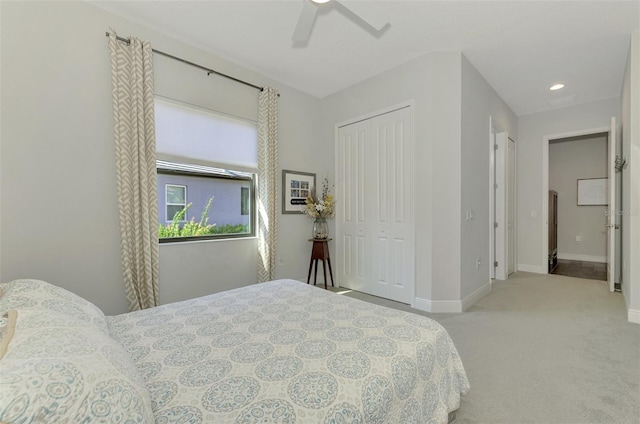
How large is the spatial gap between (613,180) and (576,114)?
1.70 m

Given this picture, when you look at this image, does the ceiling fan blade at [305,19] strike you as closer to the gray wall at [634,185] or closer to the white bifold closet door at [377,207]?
the white bifold closet door at [377,207]

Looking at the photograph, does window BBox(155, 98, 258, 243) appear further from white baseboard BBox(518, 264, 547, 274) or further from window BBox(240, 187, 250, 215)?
white baseboard BBox(518, 264, 547, 274)

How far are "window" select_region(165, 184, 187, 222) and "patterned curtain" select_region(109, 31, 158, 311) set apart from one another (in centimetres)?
30

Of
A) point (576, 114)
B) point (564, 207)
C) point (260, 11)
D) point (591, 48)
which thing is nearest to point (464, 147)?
point (591, 48)

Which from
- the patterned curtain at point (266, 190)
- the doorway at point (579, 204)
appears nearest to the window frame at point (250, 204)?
the patterned curtain at point (266, 190)

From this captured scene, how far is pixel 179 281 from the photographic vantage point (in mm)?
2869

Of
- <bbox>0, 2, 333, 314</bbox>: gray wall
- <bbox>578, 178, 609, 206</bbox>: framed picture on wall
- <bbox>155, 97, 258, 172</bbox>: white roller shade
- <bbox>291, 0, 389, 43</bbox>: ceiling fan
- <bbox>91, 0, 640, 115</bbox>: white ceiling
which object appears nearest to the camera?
<bbox>291, 0, 389, 43</bbox>: ceiling fan

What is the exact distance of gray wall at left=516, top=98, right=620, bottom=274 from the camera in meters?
4.63

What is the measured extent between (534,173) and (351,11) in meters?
4.70

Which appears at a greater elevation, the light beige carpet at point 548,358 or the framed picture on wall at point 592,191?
the framed picture on wall at point 592,191

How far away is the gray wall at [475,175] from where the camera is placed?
3129 millimetres

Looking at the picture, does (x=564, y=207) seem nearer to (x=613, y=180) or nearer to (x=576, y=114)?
(x=576, y=114)

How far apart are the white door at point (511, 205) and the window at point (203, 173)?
4178 millimetres

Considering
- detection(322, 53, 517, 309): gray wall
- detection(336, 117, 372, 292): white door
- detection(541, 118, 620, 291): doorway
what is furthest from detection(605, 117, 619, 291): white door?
detection(336, 117, 372, 292): white door
